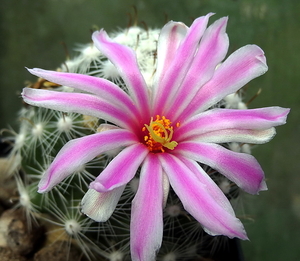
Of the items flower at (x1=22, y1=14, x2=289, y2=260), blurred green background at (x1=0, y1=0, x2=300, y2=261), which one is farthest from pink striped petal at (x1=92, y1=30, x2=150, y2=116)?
blurred green background at (x1=0, y1=0, x2=300, y2=261)

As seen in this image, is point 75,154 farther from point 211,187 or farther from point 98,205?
point 211,187

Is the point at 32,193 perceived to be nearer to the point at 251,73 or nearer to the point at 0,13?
the point at 251,73

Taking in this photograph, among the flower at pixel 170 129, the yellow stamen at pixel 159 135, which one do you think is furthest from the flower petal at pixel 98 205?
the yellow stamen at pixel 159 135

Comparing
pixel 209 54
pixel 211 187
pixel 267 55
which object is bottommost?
pixel 267 55

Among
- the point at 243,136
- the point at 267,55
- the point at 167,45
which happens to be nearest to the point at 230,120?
the point at 243,136

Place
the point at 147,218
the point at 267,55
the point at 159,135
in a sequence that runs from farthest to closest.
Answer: the point at 267,55
the point at 159,135
the point at 147,218

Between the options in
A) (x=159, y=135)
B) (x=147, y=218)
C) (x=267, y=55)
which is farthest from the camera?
(x=267, y=55)

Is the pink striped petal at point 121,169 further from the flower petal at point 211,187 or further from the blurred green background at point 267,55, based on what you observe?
the blurred green background at point 267,55
